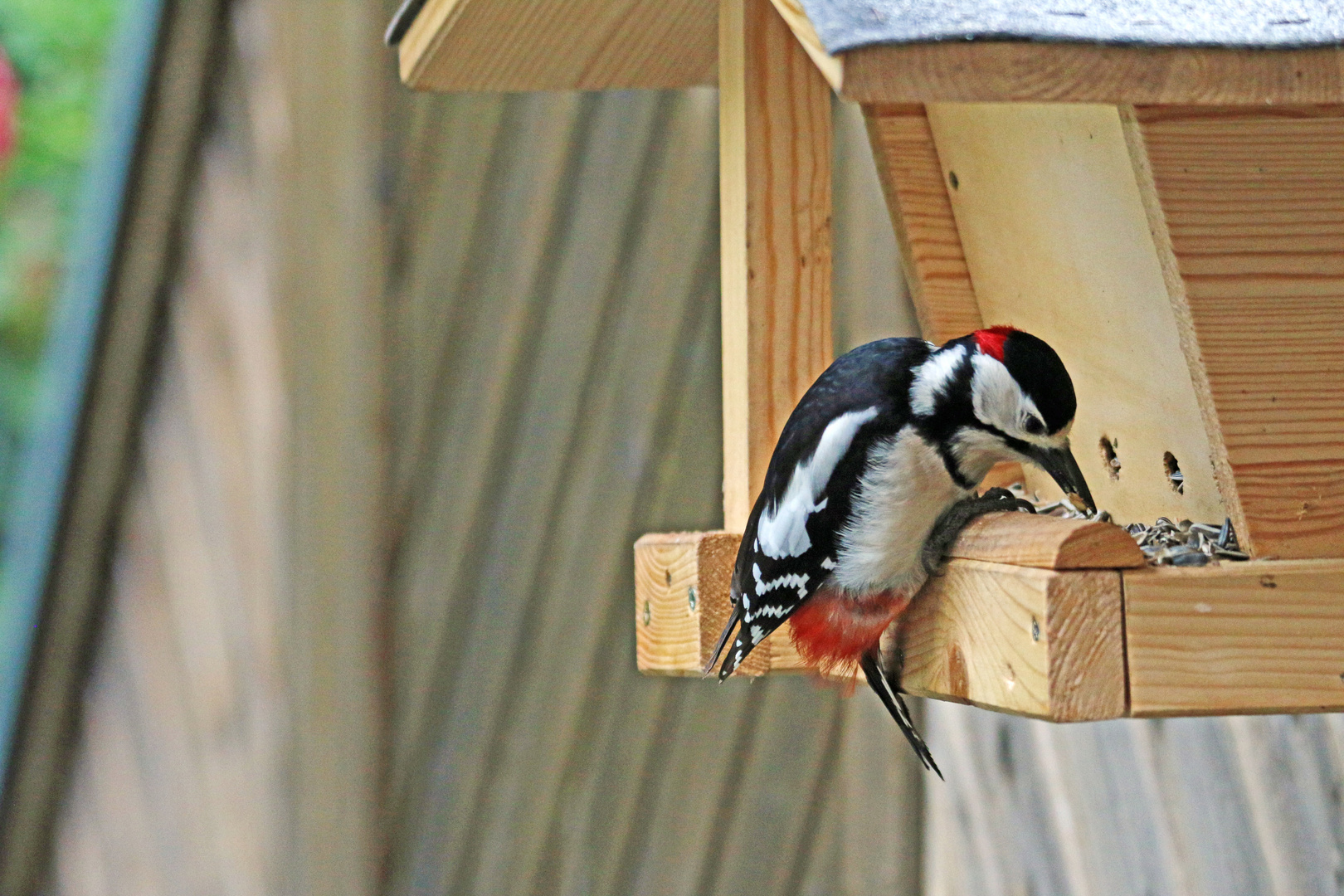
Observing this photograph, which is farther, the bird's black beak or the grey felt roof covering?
the bird's black beak

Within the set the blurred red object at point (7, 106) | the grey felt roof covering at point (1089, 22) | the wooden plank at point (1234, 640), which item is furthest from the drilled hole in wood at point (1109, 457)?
the blurred red object at point (7, 106)

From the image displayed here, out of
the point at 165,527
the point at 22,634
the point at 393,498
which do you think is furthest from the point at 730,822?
the point at 22,634

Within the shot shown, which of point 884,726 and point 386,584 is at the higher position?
point 386,584

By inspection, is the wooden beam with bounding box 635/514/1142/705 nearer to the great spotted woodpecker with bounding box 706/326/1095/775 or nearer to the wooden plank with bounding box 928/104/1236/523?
the great spotted woodpecker with bounding box 706/326/1095/775

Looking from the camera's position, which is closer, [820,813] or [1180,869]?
[1180,869]

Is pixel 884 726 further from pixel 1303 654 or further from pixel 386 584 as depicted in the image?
pixel 1303 654

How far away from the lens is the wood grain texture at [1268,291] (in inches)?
37.8

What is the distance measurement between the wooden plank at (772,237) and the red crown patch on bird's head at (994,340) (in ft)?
0.69

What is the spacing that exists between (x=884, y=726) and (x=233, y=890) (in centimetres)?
113

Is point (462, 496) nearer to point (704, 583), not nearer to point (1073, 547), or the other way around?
point (704, 583)

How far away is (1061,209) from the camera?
1.22 meters

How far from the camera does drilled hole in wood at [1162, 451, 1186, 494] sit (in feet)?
3.87

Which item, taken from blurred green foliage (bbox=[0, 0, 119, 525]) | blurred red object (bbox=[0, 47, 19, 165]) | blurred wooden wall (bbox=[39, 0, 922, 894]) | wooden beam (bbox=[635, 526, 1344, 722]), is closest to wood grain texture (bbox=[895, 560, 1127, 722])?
wooden beam (bbox=[635, 526, 1344, 722])

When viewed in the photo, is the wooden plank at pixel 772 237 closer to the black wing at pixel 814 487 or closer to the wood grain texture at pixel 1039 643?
the black wing at pixel 814 487
